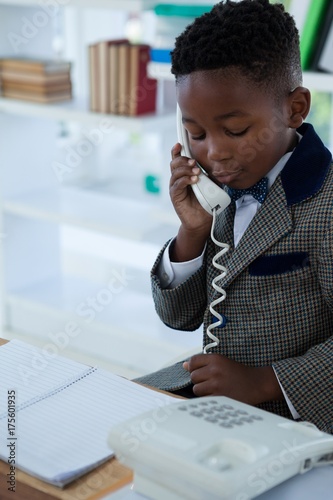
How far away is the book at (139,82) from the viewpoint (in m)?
2.39

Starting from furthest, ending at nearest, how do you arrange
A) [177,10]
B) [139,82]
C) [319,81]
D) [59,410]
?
[139,82] < [177,10] < [319,81] < [59,410]

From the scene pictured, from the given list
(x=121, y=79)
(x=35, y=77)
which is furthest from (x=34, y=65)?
(x=121, y=79)

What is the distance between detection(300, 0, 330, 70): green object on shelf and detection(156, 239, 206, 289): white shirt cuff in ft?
3.09

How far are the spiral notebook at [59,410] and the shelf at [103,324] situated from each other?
1531 mm

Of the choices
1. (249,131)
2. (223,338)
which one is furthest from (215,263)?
(249,131)

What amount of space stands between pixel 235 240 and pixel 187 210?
0.09 metres

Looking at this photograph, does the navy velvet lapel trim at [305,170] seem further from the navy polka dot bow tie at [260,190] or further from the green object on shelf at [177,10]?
the green object on shelf at [177,10]

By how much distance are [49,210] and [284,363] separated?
1.71m

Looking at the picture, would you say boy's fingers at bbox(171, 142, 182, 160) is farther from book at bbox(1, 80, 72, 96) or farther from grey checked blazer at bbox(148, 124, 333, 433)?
book at bbox(1, 80, 72, 96)

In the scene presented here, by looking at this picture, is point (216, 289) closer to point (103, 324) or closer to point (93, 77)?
point (93, 77)

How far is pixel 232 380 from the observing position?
43.6 inches

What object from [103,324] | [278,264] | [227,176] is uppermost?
[227,176]

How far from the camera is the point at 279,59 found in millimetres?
1079

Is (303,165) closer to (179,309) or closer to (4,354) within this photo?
(179,309)
